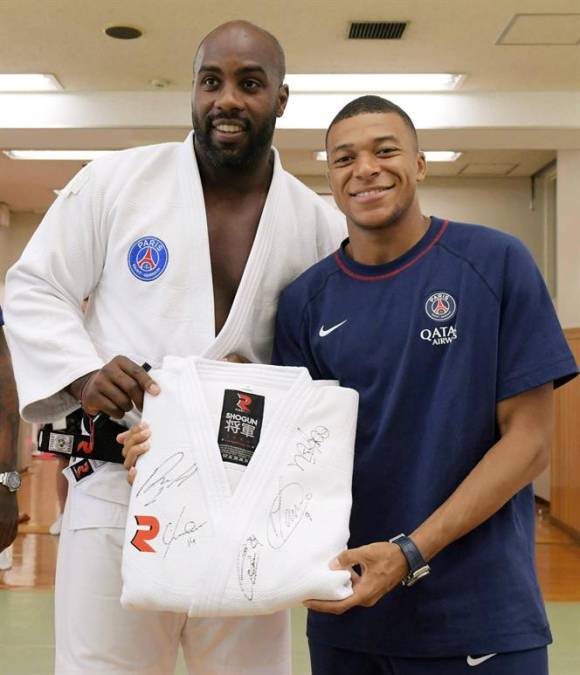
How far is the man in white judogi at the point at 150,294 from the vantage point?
1.80 meters

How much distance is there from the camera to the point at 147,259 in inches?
73.2

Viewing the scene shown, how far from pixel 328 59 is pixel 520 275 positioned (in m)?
5.04

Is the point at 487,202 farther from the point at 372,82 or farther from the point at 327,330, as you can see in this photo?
the point at 327,330

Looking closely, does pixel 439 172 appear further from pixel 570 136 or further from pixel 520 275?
pixel 520 275

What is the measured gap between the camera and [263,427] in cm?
154

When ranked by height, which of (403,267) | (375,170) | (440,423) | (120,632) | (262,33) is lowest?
(120,632)

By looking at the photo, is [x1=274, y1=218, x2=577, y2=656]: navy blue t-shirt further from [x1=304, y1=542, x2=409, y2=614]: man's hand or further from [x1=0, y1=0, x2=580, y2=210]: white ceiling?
[x1=0, y1=0, x2=580, y2=210]: white ceiling

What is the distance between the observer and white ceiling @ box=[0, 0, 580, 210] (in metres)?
5.52

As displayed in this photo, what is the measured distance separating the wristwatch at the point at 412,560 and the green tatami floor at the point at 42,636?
2.35 meters

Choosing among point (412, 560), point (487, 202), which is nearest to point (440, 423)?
point (412, 560)

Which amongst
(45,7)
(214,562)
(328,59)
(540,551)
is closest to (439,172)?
(328,59)

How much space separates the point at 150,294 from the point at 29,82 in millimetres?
5634
